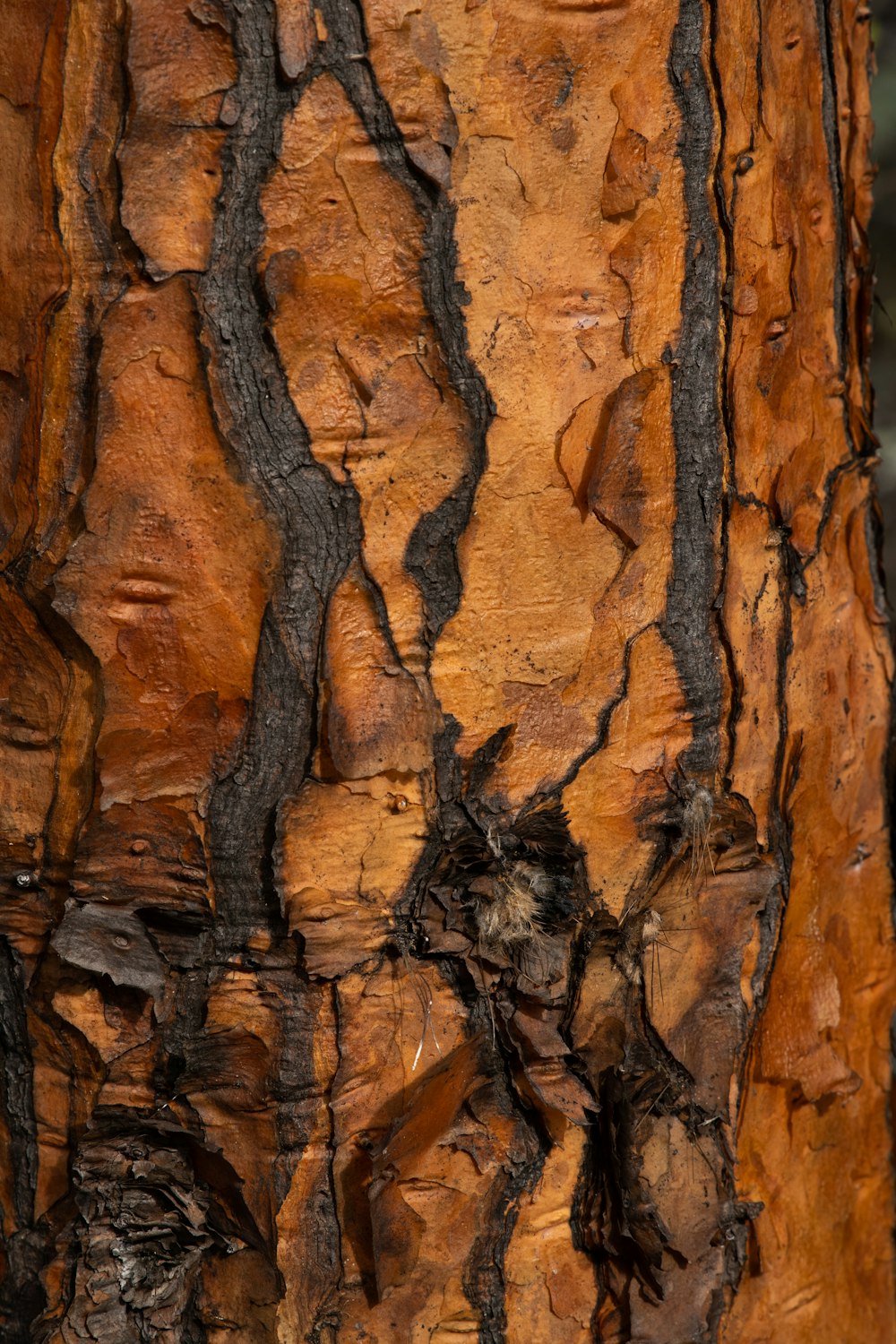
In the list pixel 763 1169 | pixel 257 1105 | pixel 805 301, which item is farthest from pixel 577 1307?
pixel 805 301

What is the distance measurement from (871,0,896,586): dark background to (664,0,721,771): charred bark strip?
1234 millimetres

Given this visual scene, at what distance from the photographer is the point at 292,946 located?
0.73 m

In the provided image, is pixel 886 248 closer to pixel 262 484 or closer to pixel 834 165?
pixel 834 165

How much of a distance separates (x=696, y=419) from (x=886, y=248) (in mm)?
1533

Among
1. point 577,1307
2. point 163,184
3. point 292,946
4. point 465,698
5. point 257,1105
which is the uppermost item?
point 163,184

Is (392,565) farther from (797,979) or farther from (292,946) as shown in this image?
(797,979)

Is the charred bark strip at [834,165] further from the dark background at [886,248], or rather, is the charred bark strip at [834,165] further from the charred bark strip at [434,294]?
the dark background at [886,248]

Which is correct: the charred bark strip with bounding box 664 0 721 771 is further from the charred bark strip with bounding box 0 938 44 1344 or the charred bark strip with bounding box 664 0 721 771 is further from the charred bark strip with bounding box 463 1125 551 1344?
the charred bark strip with bounding box 0 938 44 1344

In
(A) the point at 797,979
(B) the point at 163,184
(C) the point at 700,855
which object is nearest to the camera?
(B) the point at 163,184

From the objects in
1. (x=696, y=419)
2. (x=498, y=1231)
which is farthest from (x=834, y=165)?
(x=498, y=1231)

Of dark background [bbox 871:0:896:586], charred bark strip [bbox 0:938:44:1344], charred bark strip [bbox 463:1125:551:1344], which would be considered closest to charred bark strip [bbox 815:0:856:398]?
charred bark strip [bbox 463:1125:551:1344]

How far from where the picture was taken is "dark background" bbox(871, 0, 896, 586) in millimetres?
1907

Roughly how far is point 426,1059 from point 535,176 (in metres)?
0.61

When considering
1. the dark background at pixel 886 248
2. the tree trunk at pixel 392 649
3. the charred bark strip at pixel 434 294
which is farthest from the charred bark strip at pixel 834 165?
the dark background at pixel 886 248
